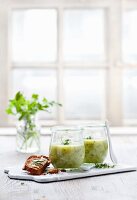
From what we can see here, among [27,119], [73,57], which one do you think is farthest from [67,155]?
[73,57]

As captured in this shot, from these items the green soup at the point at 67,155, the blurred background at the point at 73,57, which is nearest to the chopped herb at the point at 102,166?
the green soup at the point at 67,155

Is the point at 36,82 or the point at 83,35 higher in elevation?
the point at 83,35

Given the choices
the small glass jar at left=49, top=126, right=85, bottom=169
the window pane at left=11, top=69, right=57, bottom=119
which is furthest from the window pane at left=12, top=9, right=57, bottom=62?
the small glass jar at left=49, top=126, right=85, bottom=169

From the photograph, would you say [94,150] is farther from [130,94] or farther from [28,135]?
[130,94]

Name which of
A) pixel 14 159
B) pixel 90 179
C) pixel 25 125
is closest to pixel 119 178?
pixel 90 179

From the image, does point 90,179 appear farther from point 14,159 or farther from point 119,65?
point 119,65

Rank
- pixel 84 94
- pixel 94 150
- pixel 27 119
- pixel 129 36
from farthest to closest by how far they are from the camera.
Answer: pixel 84 94 → pixel 129 36 → pixel 27 119 → pixel 94 150
